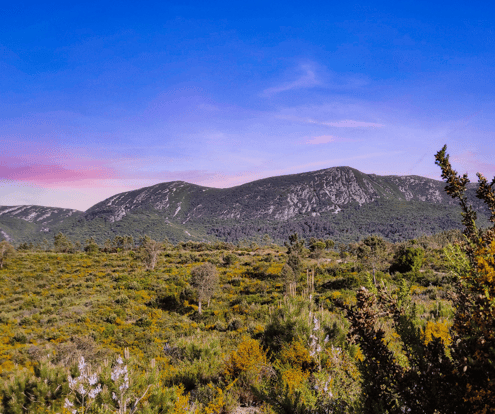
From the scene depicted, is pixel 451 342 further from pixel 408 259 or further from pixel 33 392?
pixel 408 259

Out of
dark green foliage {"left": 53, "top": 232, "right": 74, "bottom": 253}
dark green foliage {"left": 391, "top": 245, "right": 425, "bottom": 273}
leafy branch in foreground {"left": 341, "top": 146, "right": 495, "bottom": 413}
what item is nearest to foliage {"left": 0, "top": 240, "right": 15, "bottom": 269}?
dark green foliage {"left": 53, "top": 232, "right": 74, "bottom": 253}

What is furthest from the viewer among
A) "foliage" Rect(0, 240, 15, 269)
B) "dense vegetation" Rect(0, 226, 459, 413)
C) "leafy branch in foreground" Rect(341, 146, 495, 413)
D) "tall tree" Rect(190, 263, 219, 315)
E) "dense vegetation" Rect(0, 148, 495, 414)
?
"foliage" Rect(0, 240, 15, 269)

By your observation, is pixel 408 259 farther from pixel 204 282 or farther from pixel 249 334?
pixel 249 334

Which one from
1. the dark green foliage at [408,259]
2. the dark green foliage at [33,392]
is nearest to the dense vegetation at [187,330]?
the dark green foliage at [33,392]

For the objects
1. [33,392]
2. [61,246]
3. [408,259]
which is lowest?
[61,246]

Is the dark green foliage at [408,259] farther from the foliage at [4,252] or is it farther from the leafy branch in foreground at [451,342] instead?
the foliage at [4,252]

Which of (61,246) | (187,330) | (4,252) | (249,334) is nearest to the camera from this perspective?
(249,334)

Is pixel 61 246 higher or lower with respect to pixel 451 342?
lower

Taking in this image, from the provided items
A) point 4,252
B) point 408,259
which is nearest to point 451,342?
point 408,259

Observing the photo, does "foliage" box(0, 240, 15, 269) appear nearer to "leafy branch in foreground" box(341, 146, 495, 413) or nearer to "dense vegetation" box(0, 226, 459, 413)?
"dense vegetation" box(0, 226, 459, 413)

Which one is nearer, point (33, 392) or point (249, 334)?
point (33, 392)

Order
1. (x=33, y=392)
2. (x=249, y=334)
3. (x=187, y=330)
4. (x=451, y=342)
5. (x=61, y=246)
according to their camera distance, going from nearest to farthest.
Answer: (x=451, y=342) < (x=33, y=392) < (x=249, y=334) < (x=187, y=330) < (x=61, y=246)

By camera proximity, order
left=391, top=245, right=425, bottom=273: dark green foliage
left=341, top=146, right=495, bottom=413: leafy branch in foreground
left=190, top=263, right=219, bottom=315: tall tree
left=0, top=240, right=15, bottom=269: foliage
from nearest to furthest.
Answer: left=341, top=146, right=495, bottom=413: leafy branch in foreground < left=190, top=263, right=219, bottom=315: tall tree < left=391, top=245, right=425, bottom=273: dark green foliage < left=0, top=240, right=15, bottom=269: foliage

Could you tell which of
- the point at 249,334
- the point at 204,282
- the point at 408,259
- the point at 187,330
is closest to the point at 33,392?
the point at 249,334
